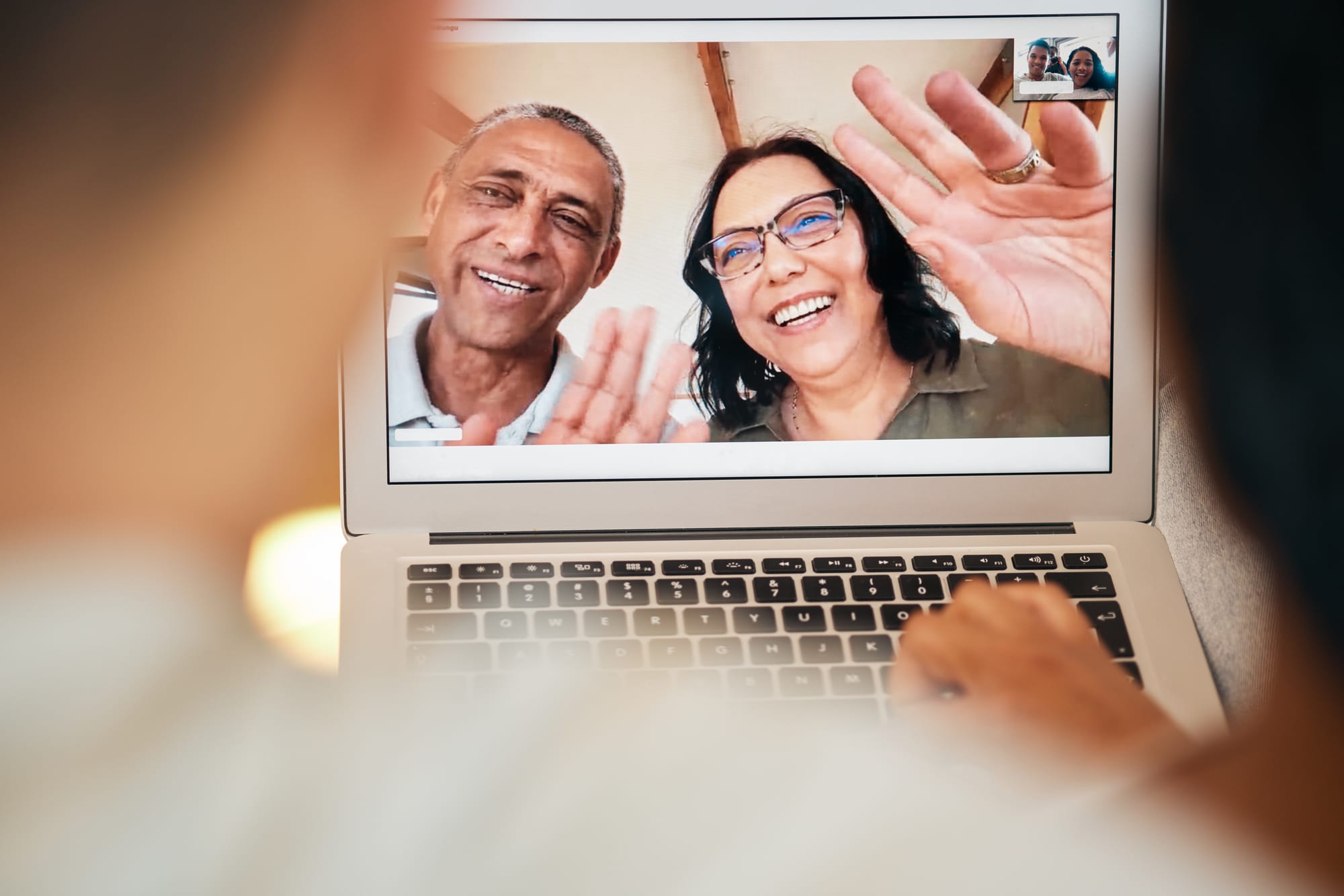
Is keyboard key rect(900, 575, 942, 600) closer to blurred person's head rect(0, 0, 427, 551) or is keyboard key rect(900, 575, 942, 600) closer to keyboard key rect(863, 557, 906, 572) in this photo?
keyboard key rect(863, 557, 906, 572)

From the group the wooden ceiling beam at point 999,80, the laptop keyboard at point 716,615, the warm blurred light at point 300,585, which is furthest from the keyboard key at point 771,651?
the wooden ceiling beam at point 999,80

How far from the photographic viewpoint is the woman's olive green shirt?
48 cm

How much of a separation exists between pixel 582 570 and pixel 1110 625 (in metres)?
0.26

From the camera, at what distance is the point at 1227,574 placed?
397 millimetres

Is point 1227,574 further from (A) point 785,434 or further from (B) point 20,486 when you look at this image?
(B) point 20,486

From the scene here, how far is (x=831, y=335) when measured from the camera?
48cm

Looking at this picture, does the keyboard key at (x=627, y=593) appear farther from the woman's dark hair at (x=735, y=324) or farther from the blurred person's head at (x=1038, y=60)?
the blurred person's head at (x=1038, y=60)

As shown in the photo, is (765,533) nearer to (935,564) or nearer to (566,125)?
(935,564)

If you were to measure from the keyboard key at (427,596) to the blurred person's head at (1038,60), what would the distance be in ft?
1.34

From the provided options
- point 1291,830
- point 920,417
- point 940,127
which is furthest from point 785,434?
point 1291,830

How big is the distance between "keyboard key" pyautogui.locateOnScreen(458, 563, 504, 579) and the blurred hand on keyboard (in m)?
0.20

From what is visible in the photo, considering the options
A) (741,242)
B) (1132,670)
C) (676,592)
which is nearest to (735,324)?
(741,242)

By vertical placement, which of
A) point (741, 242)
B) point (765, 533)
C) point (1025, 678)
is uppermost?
point (741, 242)

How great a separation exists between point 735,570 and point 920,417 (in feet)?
0.44
